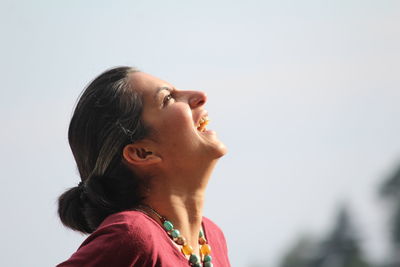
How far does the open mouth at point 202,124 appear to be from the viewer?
9.65ft

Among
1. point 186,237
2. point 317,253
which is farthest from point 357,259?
point 186,237

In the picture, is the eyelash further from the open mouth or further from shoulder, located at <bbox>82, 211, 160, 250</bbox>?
shoulder, located at <bbox>82, 211, 160, 250</bbox>

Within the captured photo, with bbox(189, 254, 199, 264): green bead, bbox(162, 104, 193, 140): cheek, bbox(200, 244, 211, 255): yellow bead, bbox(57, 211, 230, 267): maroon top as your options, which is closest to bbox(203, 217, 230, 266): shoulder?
bbox(200, 244, 211, 255): yellow bead

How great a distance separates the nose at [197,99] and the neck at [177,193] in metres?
0.17

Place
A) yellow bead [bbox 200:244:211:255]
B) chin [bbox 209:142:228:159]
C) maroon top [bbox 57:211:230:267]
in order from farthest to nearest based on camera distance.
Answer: yellow bead [bbox 200:244:211:255] < chin [bbox 209:142:228:159] < maroon top [bbox 57:211:230:267]

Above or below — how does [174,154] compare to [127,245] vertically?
above

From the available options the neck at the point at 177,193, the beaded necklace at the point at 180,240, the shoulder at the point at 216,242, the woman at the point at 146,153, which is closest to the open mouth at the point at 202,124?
the woman at the point at 146,153

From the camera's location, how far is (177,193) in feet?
9.55

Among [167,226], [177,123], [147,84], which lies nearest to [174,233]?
[167,226]

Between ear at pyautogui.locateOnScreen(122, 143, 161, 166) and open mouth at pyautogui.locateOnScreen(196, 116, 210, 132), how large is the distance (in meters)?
0.14

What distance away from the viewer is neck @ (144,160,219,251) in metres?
2.90

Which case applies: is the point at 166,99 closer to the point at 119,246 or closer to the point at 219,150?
the point at 219,150

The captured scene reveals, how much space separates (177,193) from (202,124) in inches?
7.7

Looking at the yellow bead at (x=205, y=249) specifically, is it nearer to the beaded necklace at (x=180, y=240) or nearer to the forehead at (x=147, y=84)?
the beaded necklace at (x=180, y=240)
